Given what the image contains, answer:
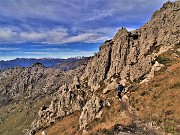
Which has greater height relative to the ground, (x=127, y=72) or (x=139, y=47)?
(x=139, y=47)

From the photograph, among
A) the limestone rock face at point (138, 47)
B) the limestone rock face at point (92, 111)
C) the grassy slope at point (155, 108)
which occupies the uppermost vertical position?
the limestone rock face at point (138, 47)

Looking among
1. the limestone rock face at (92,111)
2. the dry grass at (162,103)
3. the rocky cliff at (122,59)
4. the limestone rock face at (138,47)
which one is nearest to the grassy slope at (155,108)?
the dry grass at (162,103)

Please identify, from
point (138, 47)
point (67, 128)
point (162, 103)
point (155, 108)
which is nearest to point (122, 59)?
point (138, 47)

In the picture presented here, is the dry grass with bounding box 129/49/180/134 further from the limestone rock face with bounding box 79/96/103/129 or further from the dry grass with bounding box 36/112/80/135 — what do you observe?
the dry grass with bounding box 36/112/80/135

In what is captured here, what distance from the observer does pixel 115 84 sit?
9425 centimetres

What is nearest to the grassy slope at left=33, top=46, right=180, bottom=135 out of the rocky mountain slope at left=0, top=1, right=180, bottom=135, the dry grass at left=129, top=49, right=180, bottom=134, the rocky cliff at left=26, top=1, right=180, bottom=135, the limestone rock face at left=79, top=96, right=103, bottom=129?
the dry grass at left=129, top=49, right=180, bottom=134

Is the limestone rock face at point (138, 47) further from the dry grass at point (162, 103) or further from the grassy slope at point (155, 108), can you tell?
the grassy slope at point (155, 108)

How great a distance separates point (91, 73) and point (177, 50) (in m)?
79.1

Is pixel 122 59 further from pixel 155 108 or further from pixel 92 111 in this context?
pixel 155 108

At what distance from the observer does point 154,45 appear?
354 feet

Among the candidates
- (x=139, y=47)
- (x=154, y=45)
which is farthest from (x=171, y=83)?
(x=139, y=47)

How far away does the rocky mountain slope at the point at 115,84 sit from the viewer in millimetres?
41188

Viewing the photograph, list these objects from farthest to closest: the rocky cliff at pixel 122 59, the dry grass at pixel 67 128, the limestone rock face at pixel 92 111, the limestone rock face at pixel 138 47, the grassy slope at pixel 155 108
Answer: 1. the rocky cliff at pixel 122 59
2. the limestone rock face at pixel 138 47
3. the dry grass at pixel 67 128
4. the limestone rock face at pixel 92 111
5. the grassy slope at pixel 155 108

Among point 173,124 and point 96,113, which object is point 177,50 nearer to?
point 96,113
